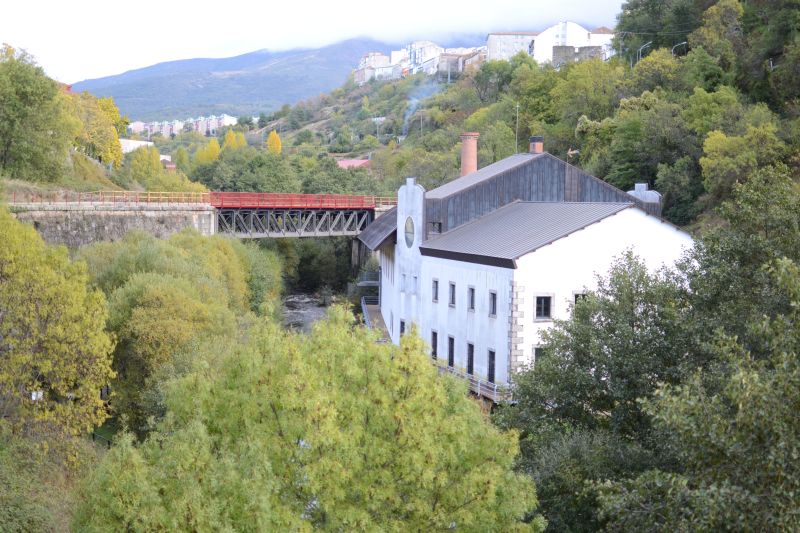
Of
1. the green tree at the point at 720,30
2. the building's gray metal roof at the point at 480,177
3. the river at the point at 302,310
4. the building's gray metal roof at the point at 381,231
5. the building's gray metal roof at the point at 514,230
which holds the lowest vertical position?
the river at the point at 302,310

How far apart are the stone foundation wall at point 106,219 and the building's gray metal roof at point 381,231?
10985mm

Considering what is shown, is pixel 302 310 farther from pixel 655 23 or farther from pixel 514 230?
pixel 655 23

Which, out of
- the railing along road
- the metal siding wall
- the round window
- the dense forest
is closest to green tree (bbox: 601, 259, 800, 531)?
the dense forest

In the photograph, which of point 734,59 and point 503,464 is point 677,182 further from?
point 503,464

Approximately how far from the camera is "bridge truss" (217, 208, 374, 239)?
6994cm

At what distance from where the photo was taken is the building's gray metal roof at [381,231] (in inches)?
1993

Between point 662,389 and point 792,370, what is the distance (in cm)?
172

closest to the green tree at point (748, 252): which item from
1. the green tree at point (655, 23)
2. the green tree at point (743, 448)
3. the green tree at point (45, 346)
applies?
the green tree at point (743, 448)

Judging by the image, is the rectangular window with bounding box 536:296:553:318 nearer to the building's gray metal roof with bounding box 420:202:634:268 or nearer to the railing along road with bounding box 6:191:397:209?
the building's gray metal roof with bounding box 420:202:634:268

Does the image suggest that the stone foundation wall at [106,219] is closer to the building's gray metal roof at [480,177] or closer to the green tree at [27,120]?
the green tree at [27,120]

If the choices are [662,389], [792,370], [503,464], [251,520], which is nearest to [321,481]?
[251,520]

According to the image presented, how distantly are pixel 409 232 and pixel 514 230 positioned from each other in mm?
8260

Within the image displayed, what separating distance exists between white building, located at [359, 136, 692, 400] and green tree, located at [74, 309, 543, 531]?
439 inches

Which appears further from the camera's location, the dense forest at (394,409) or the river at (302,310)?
the river at (302,310)
